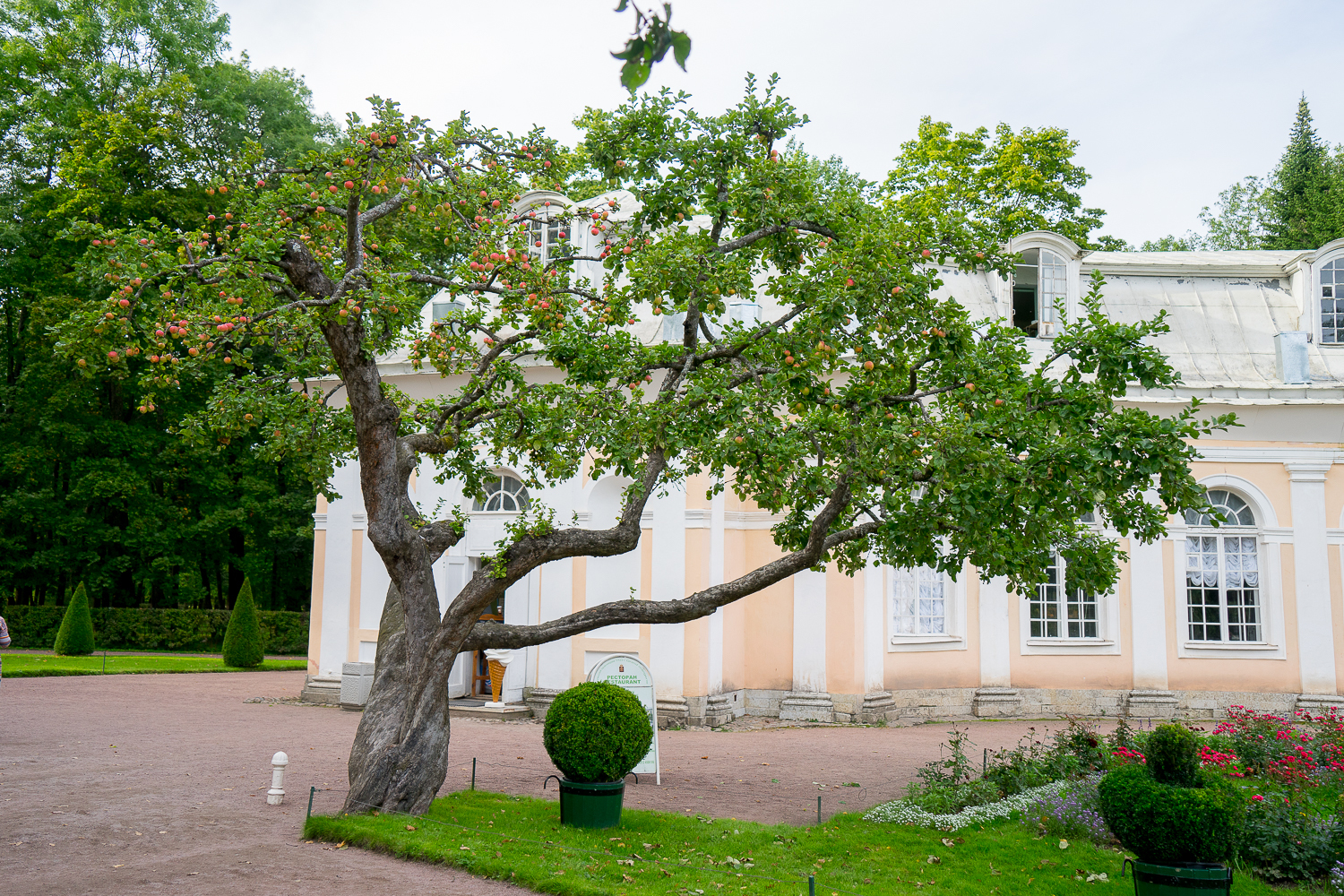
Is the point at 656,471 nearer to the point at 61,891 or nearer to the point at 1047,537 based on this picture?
the point at 1047,537

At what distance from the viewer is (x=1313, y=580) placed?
17.3 meters

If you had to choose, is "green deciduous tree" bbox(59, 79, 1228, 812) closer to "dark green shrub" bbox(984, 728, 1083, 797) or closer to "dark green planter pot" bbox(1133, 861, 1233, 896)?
"dark green shrub" bbox(984, 728, 1083, 797)

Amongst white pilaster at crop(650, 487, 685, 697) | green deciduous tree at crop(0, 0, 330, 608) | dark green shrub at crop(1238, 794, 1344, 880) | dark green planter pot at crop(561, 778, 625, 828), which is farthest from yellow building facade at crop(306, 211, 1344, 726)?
green deciduous tree at crop(0, 0, 330, 608)

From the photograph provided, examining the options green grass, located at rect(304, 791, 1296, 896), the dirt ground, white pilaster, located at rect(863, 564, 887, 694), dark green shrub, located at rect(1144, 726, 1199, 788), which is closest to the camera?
dark green shrub, located at rect(1144, 726, 1199, 788)

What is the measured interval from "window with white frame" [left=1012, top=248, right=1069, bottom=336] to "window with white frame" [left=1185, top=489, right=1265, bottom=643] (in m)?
4.24

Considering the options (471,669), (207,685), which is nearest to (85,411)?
(207,685)

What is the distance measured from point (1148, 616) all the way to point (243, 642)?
2148cm

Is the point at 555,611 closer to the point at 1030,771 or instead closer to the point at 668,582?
the point at 668,582

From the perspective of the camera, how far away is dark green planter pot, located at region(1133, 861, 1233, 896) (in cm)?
620

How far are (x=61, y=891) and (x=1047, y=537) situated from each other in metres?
7.45

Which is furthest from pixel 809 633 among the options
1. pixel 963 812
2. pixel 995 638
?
pixel 963 812

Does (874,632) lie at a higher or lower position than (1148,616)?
→ lower

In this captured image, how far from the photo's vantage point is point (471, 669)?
1761cm

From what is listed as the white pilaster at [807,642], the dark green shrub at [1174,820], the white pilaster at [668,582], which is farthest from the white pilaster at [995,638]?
the dark green shrub at [1174,820]
